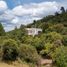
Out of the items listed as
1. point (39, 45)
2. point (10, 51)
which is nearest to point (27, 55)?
point (10, 51)

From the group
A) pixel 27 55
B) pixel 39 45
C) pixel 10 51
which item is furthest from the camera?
pixel 39 45

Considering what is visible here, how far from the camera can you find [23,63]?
28891mm

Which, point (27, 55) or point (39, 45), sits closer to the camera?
point (27, 55)

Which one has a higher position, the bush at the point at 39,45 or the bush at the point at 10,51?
the bush at the point at 10,51

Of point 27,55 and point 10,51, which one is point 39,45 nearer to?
point 27,55

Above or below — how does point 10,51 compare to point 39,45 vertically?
above

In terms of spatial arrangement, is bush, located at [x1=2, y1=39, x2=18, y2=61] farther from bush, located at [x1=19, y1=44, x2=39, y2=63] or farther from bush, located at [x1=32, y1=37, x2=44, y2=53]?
bush, located at [x1=32, y1=37, x2=44, y2=53]

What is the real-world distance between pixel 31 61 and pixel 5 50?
349 centimetres

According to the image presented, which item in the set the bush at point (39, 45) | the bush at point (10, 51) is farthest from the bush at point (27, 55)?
the bush at point (39, 45)

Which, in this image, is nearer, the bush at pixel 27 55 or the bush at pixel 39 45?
the bush at pixel 27 55

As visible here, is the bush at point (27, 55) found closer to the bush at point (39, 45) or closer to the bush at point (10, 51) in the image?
the bush at point (10, 51)

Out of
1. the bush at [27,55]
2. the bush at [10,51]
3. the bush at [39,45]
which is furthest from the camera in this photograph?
the bush at [39,45]

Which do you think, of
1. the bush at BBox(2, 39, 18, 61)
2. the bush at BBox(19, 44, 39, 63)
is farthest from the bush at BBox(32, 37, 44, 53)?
the bush at BBox(2, 39, 18, 61)

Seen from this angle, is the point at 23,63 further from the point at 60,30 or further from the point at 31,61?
the point at 60,30
